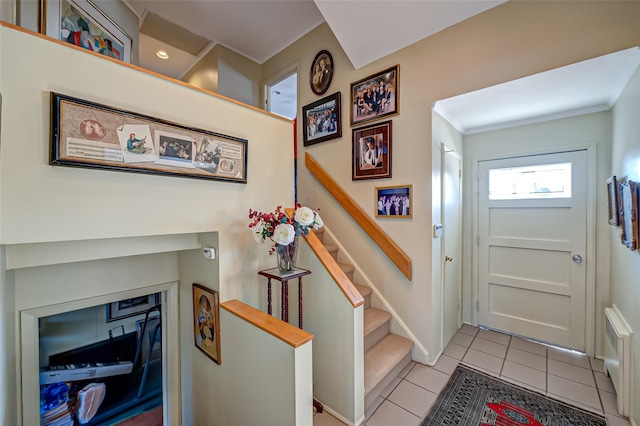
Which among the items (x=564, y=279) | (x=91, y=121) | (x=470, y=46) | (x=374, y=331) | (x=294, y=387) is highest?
(x=470, y=46)

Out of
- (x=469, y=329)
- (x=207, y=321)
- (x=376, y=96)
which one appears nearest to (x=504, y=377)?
(x=469, y=329)

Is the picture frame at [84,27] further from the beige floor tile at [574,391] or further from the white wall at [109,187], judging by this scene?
the beige floor tile at [574,391]

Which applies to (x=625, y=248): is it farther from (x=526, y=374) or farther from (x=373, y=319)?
(x=373, y=319)

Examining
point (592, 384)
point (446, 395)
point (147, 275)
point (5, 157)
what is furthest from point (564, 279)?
point (5, 157)

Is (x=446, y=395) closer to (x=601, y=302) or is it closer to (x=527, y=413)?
(x=527, y=413)

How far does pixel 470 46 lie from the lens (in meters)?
2.11

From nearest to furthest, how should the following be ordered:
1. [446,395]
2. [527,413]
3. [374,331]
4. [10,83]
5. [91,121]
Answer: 1. [10,83]
2. [91,121]
3. [527,413]
4. [446,395]
5. [374,331]

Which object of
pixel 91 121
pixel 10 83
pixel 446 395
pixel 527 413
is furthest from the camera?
pixel 446 395

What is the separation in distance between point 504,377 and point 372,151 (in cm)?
252

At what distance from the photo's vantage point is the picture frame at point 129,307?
2533 millimetres

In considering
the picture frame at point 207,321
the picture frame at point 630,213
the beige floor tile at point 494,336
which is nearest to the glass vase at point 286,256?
the picture frame at point 207,321

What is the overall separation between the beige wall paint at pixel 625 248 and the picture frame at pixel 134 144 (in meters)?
2.81

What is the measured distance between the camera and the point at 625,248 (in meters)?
1.94

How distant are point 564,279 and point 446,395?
1883mm
